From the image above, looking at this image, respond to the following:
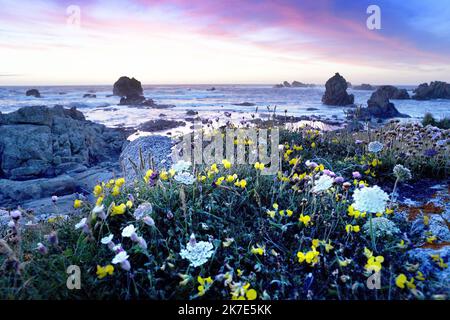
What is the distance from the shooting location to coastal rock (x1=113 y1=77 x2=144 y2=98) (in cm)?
5269

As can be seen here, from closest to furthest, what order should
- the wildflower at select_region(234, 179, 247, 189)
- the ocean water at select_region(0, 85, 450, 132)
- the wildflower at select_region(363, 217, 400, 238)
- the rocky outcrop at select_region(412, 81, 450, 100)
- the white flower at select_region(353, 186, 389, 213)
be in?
the white flower at select_region(353, 186, 389, 213) < the wildflower at select_region(363, 217, 400, 238) < the wildflower at select_region(234, 179, 247, 189) < the ocean water at select_region(0, 85, 450, 132) < the rocky outcrop at select_region(412, 81, 450, 100)

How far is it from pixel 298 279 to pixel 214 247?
70 cm

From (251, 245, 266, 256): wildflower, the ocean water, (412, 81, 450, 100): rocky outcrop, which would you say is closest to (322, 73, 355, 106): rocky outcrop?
the ocean water

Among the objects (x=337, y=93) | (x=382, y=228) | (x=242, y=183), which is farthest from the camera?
(x=337, y=93)

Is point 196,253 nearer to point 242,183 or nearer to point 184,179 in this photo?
point 184,179

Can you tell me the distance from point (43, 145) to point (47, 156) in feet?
2.12

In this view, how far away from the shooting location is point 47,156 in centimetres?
1268

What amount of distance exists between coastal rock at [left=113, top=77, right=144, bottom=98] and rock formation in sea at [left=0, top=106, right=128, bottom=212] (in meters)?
38.4

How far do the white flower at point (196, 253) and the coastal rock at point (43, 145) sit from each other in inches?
449

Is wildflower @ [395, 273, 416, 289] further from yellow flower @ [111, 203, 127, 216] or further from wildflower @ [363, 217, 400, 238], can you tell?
yellow flower @ [111, 203, 127, 216]

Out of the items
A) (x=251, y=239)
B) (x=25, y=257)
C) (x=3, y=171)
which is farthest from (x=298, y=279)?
(x=3, y=171)

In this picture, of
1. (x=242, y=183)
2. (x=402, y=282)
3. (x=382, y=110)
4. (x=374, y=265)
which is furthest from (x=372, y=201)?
(x=382, y=110)

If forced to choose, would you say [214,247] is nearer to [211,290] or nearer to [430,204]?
[211,290]

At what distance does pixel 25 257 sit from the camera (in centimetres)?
257
